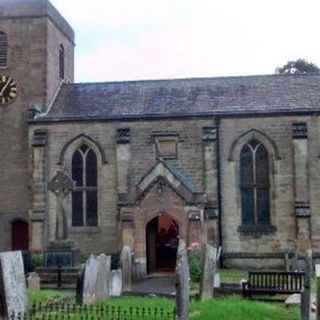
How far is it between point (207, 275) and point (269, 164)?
1349cm

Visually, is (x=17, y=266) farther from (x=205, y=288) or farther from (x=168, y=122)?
(x=168, y=122)

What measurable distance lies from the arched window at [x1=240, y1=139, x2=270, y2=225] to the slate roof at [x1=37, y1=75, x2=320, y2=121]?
1891mm

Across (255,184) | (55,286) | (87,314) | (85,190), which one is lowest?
(55,286)

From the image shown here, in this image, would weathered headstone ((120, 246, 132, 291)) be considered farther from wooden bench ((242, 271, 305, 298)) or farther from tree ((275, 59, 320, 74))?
tree ((275, 59, 320, 74))

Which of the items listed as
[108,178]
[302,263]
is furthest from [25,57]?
[302,263]

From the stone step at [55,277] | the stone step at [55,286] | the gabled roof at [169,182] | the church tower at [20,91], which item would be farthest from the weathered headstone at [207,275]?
the church tower at [20,91]

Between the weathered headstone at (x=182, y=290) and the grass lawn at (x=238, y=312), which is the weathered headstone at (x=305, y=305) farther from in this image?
the weathered headstone at (x=182, y=290)

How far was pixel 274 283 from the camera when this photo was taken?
20.1m

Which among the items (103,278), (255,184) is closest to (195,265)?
(103,278)

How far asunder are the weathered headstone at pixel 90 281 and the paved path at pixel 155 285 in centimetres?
371

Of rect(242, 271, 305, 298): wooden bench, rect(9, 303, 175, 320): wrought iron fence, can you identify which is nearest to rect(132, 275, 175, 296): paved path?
rect(242, 271, 305, 298): wooden bench

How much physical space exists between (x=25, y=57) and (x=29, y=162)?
5.40 metres

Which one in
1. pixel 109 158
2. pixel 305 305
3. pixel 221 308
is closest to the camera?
pixel 305 305

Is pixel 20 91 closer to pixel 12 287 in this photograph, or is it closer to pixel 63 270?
pixel 63 270
